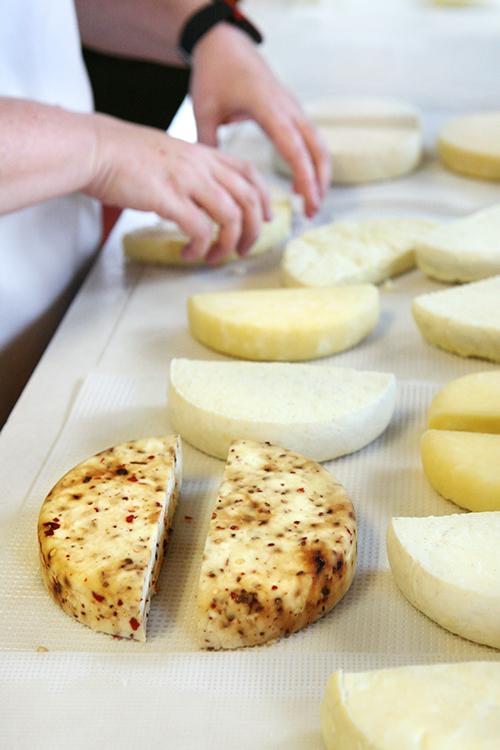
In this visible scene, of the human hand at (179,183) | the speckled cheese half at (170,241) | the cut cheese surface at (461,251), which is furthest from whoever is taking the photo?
the speckled cheese half at (170,241)

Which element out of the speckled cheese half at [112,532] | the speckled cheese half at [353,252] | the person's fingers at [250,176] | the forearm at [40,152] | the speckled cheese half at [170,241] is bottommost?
the speckled cheese half at [170,241]

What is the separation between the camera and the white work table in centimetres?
94

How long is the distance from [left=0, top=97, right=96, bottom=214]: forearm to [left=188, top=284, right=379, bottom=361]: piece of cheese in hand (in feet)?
0.94

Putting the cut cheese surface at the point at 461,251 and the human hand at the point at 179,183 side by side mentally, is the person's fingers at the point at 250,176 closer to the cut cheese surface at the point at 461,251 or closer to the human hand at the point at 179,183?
the human hand at the point at 179,183

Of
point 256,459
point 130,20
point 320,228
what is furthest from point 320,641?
point 130,20

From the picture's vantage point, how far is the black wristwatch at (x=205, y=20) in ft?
6.88

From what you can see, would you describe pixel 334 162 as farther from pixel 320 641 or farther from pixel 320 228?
pixel 320 641

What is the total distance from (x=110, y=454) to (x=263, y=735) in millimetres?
442

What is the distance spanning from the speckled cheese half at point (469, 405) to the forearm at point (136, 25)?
3.85 ft

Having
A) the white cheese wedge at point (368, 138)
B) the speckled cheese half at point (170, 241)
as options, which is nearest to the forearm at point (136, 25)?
the white cheese wedge at point (368, 138)

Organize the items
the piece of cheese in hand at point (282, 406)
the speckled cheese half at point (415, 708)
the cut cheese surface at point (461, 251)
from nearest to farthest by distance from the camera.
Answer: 1. the speckled cheese half at point (415, 708)
2. the piece of cheese in hand at point (282, 406)
3. the cut cheese surface at point (461, 251)

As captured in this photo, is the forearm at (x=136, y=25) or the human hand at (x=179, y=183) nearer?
the human hand at (x=179, y=183)

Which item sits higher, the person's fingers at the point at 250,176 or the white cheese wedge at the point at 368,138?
the person's fingers at the point at 250,176

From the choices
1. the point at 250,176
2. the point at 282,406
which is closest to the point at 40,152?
the point at 250,176
